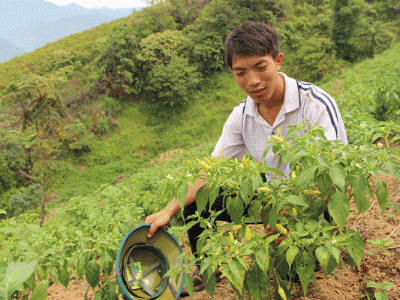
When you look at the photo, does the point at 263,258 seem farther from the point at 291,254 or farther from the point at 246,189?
the point at 246,189

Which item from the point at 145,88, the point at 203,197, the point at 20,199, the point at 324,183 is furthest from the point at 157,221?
the point at 145,88

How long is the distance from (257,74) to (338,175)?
991 mm

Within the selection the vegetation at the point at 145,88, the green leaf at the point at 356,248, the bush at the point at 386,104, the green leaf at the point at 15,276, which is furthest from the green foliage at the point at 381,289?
the bush at the point at 386,104

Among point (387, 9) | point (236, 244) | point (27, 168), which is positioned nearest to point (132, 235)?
point (236, 244)

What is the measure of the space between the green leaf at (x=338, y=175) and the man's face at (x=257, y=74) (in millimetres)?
919

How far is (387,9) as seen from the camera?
22906 millimetres

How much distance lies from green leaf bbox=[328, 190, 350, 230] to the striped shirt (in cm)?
47

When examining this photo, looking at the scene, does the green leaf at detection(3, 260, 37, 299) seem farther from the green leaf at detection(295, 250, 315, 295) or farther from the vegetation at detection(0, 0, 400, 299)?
the vegetation at detection(0, 0, 400, 299)

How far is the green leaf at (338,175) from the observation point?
972 mm

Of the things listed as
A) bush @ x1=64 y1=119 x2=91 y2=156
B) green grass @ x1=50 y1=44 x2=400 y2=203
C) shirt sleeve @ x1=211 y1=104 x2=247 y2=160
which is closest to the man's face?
shirt sleeve @ x1=211 y1=104 x2=247 y2=160

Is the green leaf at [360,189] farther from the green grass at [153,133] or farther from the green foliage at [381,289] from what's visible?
the green grass at [153,133]

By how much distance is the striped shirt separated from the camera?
1715mm

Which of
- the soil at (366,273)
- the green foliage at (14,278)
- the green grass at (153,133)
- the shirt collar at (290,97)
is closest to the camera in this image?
the green foliage at (14,278)

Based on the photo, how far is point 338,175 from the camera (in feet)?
3.26
